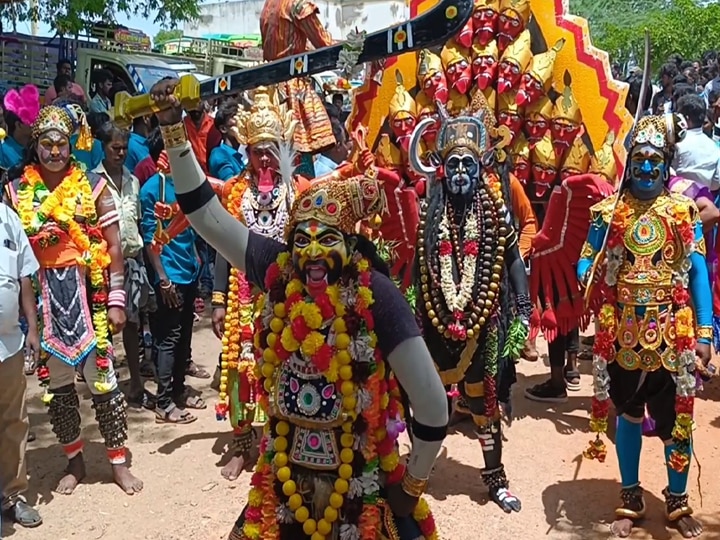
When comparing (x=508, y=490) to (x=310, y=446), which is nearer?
(x=310, y=446)

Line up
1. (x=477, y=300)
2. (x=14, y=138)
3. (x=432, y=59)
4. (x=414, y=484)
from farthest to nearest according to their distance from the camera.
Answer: (x=14, y=138)
(x=432, y=59)
(x=477, y=300)
(x=414, y=484)

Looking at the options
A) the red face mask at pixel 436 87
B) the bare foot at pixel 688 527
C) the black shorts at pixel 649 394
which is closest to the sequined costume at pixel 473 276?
the black shorts at pixel 649 394

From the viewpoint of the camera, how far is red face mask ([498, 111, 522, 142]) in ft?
19.3

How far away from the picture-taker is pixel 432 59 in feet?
18.9

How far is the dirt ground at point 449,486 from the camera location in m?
4.43

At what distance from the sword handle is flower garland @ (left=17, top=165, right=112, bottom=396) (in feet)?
6.33

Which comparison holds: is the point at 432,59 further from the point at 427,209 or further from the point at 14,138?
the point at 14,138

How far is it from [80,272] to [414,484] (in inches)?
106

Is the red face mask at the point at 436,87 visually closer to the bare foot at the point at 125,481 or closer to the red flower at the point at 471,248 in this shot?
the red flower at the point at 471,248

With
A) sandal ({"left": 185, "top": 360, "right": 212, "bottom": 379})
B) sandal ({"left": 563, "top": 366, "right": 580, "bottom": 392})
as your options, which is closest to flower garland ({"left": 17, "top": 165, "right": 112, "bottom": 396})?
sandal ({"left": 185, "top": 360, "right": 212, "bottom": 379})

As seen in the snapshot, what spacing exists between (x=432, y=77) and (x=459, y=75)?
22cm

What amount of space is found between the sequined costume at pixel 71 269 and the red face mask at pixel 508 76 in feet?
9.78

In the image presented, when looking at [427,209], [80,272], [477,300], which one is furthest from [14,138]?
[477,300]

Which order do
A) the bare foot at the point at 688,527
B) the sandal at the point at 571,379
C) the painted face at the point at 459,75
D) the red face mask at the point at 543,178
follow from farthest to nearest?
the sandal at the point at 571,379 → the red face mask at the point at 543,178 → the painted face at the point at 459,75 → the bare foot at the point at 688,527
